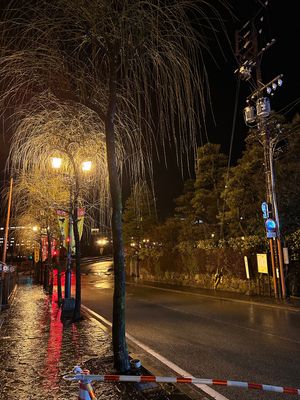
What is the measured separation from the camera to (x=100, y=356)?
8086 mm

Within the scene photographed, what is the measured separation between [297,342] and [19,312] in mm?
11558

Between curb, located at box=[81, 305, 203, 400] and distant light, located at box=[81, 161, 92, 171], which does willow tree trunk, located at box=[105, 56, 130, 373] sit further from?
distant light, located at box=[81, 161, 92, 171]

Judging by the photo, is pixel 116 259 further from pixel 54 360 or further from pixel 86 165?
pixel 86 165

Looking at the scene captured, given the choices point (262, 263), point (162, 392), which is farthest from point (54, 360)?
point (262, 263)

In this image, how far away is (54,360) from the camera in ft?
25.6

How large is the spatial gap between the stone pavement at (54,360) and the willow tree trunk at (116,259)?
0.35 m

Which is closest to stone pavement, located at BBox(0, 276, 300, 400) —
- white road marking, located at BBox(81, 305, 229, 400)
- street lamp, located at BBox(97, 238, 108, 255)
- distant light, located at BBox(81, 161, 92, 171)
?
white road marking, located at BBox(81, 305, 229, 400)

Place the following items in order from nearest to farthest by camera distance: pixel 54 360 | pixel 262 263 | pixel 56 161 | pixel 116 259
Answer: pixel 116 259
pixel 54 360
pixel 56 161
pixel 262 263

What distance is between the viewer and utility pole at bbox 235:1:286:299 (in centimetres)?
1775

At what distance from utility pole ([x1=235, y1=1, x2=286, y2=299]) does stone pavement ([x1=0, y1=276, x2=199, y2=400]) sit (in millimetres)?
9487

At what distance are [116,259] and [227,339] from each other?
4848 millimetres

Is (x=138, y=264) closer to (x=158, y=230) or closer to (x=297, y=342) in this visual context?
(x=158, y=230)

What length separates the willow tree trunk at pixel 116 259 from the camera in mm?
6791

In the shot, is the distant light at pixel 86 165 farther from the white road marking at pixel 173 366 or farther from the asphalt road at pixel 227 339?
the asphalt road at pixel 227 339
